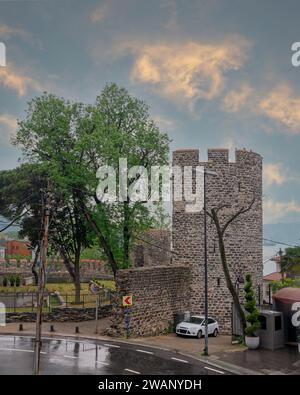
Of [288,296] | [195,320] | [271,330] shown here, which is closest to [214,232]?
[195,320]

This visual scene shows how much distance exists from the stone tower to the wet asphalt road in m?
9.33

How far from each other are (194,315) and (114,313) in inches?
253

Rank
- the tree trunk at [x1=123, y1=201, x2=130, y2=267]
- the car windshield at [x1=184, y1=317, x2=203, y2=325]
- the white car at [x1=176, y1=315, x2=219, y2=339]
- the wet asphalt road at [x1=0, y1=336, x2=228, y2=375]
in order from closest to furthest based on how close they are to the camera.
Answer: the wet asphalt road at [x1=0, y1=336, x2=228, y2=375] → the white car at [x1=176, y1=315, x2=219, y2=339] → the car windshield at [x1=184, y1=317, x2=203, y2=325] → the tree trunk at [x1=123, y1=201, x2=130, y2=267]

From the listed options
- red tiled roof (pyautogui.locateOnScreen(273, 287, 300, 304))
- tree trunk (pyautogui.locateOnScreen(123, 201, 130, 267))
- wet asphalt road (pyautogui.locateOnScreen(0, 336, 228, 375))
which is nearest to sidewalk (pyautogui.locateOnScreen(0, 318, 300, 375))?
wet asphalt road (pyautogui.locateOnScreen(0, 336, 228, 375))

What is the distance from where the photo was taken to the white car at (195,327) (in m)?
28.6

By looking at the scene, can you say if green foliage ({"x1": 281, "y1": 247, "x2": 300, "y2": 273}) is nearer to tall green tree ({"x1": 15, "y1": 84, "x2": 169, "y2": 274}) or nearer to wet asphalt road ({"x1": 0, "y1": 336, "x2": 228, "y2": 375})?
tall green tree ({"x1": 15, "y1": 84, "x2": 169, "y2": 274})

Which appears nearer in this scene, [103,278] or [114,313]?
[114,313]

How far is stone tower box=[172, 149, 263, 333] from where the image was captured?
3316 cm

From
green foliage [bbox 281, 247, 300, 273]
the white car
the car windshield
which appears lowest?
the white car

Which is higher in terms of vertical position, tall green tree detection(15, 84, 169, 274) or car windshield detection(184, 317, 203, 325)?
tall green tree detection(15, 84, 169, 274)

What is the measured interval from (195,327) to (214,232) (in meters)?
7.49

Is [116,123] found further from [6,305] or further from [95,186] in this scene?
[6,305]

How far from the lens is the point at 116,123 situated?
3728cm
